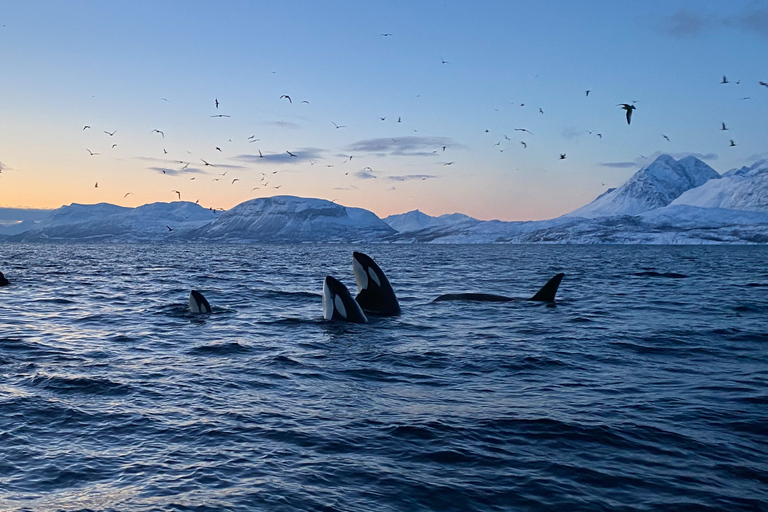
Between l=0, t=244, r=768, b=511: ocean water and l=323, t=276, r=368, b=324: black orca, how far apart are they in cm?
46

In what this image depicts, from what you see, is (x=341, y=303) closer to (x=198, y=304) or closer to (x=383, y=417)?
(x=198, y=304)

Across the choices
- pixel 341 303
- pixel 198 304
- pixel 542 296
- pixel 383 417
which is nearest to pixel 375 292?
pixel 341 303

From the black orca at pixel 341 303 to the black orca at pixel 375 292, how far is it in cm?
101

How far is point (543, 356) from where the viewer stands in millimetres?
12805

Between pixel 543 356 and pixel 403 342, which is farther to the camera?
pixel 403 342

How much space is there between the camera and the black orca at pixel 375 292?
17.3 m

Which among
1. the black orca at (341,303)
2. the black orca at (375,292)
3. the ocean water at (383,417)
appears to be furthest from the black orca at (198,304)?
the black orca at (375,292)

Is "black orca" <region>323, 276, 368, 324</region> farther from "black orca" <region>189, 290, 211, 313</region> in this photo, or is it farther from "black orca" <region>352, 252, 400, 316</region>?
"black orca" <region>189, 290, 211, 313</region>

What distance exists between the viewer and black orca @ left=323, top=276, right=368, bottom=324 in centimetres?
1631

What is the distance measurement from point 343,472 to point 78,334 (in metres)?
12.1

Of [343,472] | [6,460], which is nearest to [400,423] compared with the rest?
[343,472]

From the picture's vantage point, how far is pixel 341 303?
16.5 m

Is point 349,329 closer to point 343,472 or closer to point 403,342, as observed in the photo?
point 403,342

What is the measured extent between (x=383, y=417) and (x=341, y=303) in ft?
27.0
